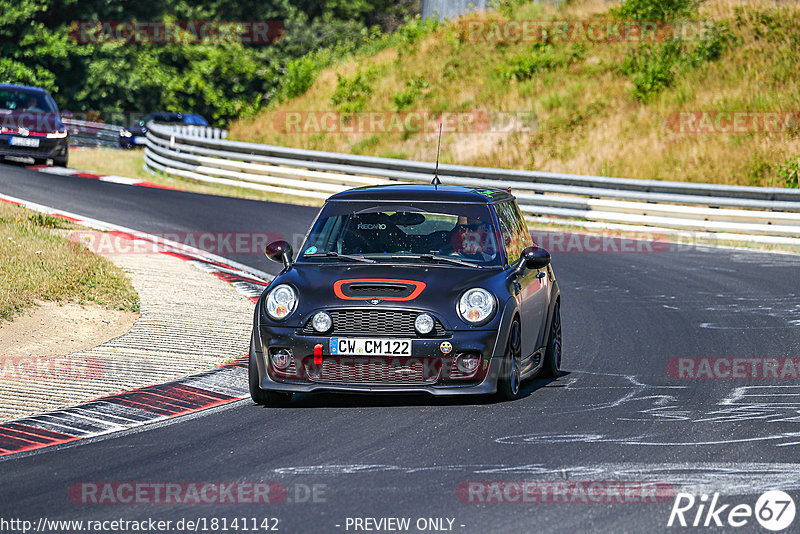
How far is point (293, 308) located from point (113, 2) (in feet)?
163

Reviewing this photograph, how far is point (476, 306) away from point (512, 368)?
1.86ft

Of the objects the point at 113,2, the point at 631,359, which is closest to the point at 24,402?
the point at 631,359

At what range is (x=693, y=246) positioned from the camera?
800 inches

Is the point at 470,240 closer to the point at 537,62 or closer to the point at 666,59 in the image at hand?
the point at 666,59

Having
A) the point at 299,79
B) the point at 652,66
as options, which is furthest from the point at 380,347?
the point at 299,79

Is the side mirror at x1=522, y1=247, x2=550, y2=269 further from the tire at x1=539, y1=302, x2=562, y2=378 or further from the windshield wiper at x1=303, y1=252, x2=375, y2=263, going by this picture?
the windshield wiper at x1=303, y1=252, x2=375, y2=263

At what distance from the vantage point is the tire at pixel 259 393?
851 centimetres

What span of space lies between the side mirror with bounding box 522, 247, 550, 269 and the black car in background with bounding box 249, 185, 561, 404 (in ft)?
0.03

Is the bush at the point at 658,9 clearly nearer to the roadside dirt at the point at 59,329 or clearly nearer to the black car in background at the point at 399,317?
the roadside dirt at the point at 59,329

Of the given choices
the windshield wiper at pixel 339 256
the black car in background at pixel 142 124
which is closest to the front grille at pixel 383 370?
Result: the windshield wiper at pixel 339 256

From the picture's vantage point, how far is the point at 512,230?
9.88 metres

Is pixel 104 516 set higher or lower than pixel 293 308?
lower

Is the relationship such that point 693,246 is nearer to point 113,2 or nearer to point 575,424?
point 575,424

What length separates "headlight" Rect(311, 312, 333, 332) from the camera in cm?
826
